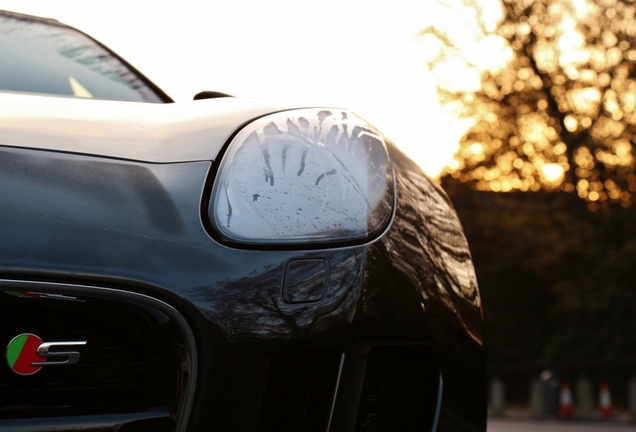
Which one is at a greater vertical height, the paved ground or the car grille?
the car grille

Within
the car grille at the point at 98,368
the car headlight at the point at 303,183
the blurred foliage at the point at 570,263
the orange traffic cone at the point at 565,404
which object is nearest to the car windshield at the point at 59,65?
the car headlight at the point at 303,183

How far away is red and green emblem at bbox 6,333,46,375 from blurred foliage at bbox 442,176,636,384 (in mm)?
22834

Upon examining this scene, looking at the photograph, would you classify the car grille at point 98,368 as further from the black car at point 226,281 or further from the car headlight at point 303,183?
the car headlight at point 303,183

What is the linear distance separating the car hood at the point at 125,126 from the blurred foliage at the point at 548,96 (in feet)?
68.5

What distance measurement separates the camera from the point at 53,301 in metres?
1.16

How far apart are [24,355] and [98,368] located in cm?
10

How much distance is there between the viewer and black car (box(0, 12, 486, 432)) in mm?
1170

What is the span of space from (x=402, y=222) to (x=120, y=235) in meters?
0.44

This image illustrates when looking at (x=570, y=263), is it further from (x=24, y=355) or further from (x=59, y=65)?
(x=24, y=355)

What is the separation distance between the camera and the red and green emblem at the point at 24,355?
45.3 inches

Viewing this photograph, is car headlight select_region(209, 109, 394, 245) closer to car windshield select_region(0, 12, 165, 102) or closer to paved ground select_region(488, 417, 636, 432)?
car windshield select_region(0, 12, 165, 102)

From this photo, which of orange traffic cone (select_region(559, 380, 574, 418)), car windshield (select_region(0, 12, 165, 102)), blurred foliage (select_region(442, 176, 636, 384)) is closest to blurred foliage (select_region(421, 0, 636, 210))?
blurred foliage (select_region(442, 176, 636, 384))

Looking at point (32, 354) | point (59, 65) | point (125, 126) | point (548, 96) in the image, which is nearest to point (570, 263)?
point (548, 96)

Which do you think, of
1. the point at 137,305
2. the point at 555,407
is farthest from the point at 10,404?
the point at 555,407
